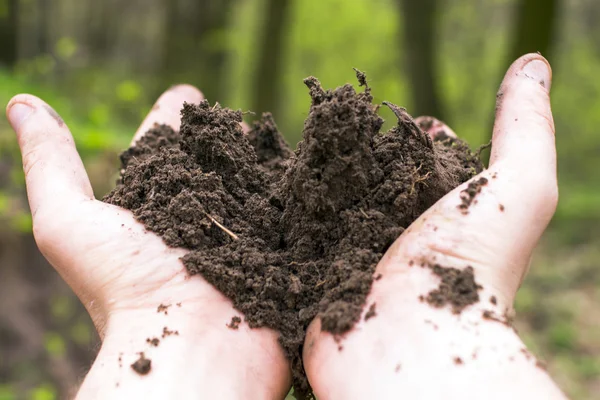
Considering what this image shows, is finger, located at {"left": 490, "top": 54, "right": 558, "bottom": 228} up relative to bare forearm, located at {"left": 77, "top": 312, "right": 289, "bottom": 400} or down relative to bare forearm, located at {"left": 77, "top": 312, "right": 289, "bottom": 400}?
up

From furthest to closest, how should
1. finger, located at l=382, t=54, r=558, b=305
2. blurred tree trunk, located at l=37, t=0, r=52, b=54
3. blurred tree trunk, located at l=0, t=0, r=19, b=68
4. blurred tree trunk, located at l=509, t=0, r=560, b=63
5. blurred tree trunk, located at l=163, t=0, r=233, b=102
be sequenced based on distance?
blurred tree trunk, located at l=37, t=0, r=52, b=54, blurred tree trunk, located at l=0, t=0, r=19, b=68, blurred tree trunk, located at l=163, t=0, r=233, b=102, blurred tree trunk, located at l=509, t=0, r=560, b=63, finger, located at l=382, t=54, r=558, b=305

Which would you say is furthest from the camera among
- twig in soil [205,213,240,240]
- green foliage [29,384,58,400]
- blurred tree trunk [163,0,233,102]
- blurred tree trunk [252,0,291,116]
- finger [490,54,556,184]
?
blurred tree trunk [163,0,233,102]

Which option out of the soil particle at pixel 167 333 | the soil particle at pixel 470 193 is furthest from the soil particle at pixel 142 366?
the soil particle at pixel 470 193

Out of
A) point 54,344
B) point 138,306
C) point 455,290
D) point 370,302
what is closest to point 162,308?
point 138,306

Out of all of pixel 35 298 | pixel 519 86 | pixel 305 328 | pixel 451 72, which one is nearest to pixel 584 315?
pixel 519 86

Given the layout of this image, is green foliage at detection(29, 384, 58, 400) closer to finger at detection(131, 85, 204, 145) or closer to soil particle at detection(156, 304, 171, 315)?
finger at detection(131, 85, 204, 145)

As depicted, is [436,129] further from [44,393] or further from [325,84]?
[325,84]

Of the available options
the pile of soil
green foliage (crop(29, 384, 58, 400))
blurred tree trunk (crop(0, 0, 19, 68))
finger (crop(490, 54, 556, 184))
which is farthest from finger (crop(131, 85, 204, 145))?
blurred tree trunk (crop(0, 0, 19, 68))
